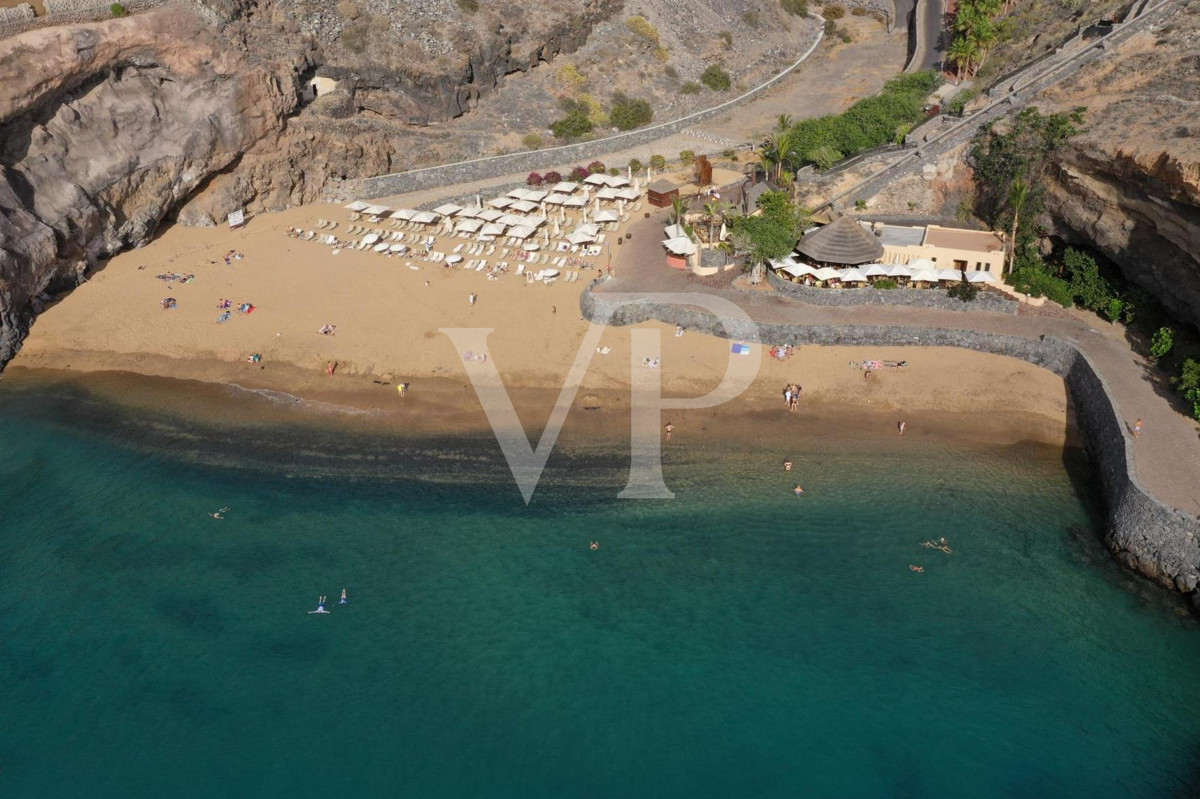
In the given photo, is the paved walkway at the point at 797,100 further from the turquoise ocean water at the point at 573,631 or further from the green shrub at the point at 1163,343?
the green shrub at the point at 1163,343

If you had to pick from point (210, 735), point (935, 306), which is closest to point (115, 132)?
point (210, 735)

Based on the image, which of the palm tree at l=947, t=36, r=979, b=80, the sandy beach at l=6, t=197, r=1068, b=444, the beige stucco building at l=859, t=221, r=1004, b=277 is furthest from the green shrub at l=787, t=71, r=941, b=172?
the sandy beach at l=6, t=197, r=1068, b=444

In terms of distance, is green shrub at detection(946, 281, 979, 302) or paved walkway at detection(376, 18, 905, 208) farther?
paved walkway at detection(376, 18, 905, 208)

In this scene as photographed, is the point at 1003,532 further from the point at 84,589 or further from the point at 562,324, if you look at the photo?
the point at 84,589

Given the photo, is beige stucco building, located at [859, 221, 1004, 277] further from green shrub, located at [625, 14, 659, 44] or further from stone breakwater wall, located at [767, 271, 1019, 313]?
green shrub, located at [625, 14, 659, 44]

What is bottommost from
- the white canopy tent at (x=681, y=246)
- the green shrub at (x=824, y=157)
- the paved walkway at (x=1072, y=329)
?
the paved walkway at (x=1072, y=329)

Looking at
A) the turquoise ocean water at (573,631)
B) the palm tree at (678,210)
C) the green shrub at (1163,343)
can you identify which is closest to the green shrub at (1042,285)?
the green shrub at (1163,343)

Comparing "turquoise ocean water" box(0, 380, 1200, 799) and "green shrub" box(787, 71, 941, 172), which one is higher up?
"green shrub" box(787, 71, 941, 172)
